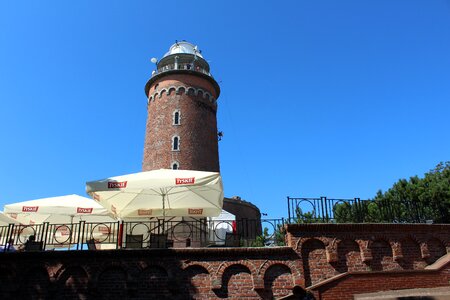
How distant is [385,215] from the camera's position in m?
12.3

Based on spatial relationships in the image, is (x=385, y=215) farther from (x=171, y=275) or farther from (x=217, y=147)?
(x=217, y=147)

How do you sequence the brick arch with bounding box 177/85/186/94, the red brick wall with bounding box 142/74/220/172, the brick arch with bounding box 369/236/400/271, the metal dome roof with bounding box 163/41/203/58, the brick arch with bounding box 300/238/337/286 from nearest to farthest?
1. the brick arch with bounding box 300/238/337/286
2. the brick arch with bounding box 369/236/400/271
3. the red brick wall with bounding box 142/74/220/172
4. the brick arch with bounding box 177/85/186/94
5. the metal dome roof with bounding box 163/41/203/58

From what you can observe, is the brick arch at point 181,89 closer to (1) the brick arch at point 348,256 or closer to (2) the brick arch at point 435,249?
(1) the brick arch at point 348,256

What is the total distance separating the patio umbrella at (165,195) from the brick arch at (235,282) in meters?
2.38

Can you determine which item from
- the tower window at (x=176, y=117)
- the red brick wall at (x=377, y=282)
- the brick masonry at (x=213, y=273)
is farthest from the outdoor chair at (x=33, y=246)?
the tower window at (x=176, y=117)

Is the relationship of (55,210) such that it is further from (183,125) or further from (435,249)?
(435,249)

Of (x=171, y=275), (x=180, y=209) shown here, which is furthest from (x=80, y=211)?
(x=171, y=275)

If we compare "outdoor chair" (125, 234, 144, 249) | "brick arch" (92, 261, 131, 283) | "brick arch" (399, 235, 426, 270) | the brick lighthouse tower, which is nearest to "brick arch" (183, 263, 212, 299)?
"brick arch" (92, 261, 131, 283)

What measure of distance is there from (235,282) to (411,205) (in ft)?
21.6

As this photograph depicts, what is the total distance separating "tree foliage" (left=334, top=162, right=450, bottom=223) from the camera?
1142cm

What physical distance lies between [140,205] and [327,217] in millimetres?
5915

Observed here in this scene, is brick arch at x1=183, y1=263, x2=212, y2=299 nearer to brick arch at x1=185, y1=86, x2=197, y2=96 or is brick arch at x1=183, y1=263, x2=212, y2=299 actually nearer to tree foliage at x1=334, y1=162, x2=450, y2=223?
tree foliage at x1=334, y1=162, x2=450, y2=223

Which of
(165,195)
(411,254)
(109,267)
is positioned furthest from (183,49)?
(411,254)

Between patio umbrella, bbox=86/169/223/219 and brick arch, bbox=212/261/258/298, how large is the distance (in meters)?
2.38
